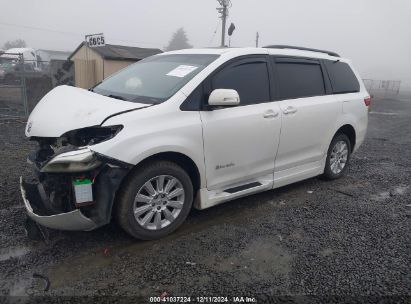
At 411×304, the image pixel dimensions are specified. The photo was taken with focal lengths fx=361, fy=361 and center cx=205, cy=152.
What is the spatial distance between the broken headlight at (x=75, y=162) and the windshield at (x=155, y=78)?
840mm

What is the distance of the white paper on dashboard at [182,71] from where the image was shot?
3781 millimetres

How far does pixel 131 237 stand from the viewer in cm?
348

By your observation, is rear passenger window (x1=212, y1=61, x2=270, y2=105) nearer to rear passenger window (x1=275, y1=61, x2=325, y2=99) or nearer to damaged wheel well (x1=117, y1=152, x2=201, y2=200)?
rear passenger window (x1=275, y1=61, x2=325, y2=99)

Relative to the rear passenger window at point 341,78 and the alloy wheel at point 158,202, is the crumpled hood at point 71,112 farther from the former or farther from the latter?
the rear passenger window at point 341,78

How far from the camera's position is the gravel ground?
279 centimetres

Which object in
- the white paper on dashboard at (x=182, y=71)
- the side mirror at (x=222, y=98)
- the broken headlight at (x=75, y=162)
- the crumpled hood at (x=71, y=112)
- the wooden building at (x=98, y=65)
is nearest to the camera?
the broken headlight at (x=75, y=162)

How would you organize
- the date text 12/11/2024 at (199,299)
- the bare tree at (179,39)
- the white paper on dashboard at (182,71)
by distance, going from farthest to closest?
the bare tree at (179,39)
the white paper on dashboard at (182,71)
the date text 12/11/2024 at (199,299)

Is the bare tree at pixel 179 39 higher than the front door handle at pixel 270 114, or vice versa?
the bare tree at pixel 179 39

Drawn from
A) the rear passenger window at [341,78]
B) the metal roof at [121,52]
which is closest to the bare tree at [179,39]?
the metal roof at [121,52]

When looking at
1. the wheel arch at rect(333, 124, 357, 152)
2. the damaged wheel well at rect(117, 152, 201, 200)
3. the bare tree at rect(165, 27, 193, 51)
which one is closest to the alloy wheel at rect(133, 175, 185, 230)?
the damaged wheel well at rect(117, 152, 201, 200)

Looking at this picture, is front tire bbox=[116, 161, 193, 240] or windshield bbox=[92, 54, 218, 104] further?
windshield bbox=[92, 54, 218, 104]

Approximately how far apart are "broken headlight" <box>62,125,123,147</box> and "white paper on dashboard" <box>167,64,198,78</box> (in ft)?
3.32

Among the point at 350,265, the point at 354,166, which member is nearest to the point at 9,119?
the point at 354,166

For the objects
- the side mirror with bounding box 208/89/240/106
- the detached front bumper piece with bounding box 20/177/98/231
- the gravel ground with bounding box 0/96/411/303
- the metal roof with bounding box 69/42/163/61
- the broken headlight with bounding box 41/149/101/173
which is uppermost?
the metal roof with bounding box 69/42/163/61
